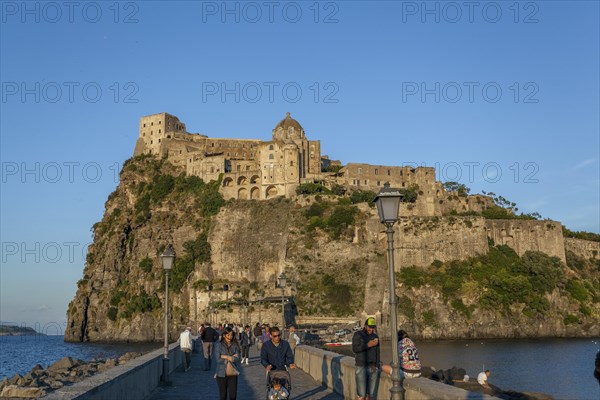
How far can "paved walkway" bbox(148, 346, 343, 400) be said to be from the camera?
16844mm

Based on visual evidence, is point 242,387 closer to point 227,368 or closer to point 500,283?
point 227,368

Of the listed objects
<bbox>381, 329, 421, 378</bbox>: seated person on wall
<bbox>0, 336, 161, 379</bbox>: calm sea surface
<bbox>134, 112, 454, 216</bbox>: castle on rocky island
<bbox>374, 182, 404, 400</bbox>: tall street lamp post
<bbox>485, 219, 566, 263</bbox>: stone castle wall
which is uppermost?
<bbox>134, 112, 454, 216</bbox>: castle on rocky island

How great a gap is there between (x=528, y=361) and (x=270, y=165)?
53.6 m

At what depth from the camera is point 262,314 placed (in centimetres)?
7181

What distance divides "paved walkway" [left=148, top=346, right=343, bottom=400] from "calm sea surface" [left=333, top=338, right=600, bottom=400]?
1655cm

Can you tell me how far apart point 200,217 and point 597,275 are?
5324 centimetres

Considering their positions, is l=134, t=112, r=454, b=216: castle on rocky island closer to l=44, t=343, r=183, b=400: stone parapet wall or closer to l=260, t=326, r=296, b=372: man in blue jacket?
l=44, t=343, r=183, b=400: stone parapet wall

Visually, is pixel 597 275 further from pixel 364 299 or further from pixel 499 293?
pixel 364 299

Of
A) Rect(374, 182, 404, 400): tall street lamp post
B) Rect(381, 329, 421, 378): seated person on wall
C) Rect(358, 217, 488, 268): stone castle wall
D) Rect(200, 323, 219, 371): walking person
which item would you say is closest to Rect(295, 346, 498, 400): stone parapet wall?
Rect(381, 329, 421, 378): seated person on wall

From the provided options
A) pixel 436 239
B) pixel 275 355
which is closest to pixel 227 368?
pixel 275 355

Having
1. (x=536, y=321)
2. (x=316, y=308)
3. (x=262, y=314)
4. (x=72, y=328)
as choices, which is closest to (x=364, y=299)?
(x=316, y=308)

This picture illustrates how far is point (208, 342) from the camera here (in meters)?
24.4

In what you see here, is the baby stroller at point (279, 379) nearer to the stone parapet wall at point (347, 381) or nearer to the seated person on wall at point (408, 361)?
the seated person on wall at point (408, 361)

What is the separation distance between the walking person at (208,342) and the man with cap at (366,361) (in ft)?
34.7
